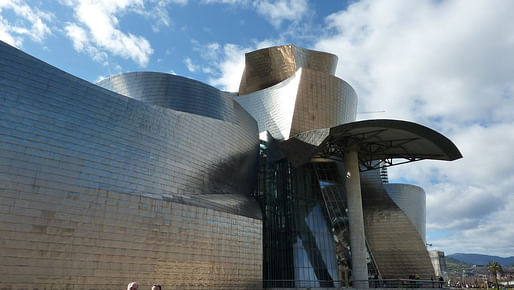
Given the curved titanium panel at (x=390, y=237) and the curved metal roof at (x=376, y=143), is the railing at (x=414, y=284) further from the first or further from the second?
the curved metal roof at (x=376, y=143)

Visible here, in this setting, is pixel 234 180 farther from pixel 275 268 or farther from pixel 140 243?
pixel 140 243

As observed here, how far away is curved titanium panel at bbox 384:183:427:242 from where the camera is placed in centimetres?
3406

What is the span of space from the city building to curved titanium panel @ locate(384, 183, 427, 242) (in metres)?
0.18

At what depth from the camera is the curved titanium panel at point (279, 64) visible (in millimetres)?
35344

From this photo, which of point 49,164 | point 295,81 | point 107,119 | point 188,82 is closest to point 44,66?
point 107,119

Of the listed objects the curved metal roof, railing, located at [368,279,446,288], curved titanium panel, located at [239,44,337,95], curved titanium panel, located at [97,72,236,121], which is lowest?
railing, located at [368,279,446,288]

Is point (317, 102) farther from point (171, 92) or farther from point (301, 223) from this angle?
point (171, 92)

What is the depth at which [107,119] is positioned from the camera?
17812 mm

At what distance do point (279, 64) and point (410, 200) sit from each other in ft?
59.8

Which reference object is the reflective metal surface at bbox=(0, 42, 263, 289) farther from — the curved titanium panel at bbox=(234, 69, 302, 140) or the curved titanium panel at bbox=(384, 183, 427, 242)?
the curved titanium panel at bbox=(384, 183, 427, 242)

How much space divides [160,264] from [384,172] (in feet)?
91.8

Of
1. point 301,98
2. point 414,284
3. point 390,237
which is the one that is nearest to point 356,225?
point 414,284

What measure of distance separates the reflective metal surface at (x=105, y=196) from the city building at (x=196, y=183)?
2.1 inches

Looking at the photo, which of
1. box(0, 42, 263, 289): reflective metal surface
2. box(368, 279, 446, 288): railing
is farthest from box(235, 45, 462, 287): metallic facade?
box(0, 42, 263, 289): reflective metal surface
